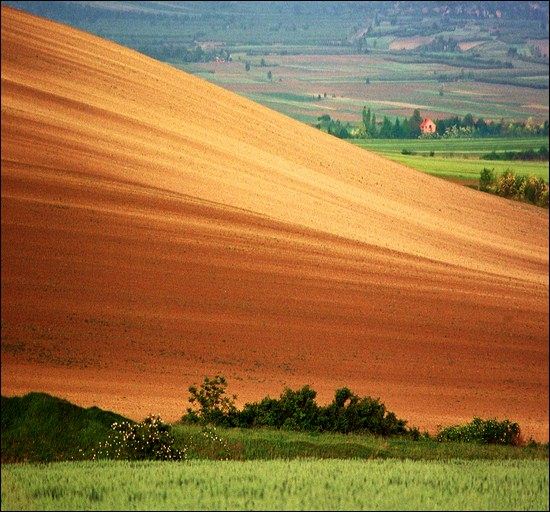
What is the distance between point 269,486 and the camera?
37.6ft

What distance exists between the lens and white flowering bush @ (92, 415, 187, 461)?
592 inches

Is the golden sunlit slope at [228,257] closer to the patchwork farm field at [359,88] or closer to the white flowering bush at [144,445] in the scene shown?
the patchwork farm field at [359,88]

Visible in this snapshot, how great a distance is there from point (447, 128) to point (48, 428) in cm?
1901

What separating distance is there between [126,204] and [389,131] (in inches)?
326

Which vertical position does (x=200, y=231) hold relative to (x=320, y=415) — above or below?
above

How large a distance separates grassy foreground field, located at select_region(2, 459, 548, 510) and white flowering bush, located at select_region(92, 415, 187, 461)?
112 centimetres

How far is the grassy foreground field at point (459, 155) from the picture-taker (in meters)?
31.3

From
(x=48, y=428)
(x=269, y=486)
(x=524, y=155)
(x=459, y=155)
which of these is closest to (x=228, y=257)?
(x=459, y=155)

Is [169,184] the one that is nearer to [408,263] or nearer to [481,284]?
[408,263]

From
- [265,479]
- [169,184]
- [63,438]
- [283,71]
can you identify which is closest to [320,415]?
[63,438]

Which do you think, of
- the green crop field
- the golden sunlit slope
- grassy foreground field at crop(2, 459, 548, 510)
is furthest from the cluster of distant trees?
grassy foreground field at crop(2, 459, 548, 510)

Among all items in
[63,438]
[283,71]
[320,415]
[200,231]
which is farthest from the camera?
[283,71]

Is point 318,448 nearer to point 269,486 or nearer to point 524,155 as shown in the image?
point 269,486

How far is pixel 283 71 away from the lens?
36.0 meters
